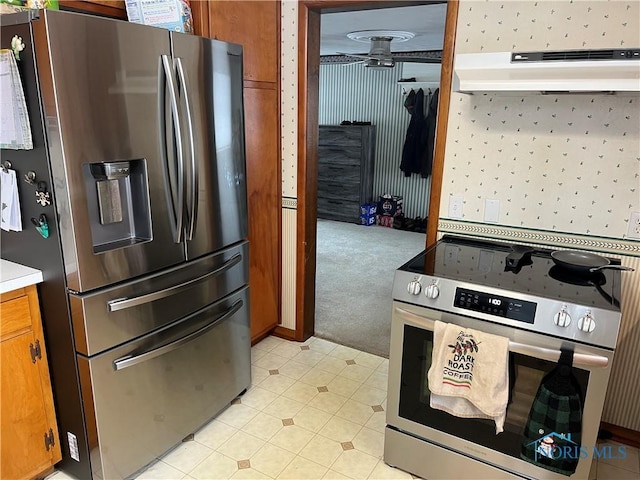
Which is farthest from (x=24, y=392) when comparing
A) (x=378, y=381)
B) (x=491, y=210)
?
(x=491, y=210)

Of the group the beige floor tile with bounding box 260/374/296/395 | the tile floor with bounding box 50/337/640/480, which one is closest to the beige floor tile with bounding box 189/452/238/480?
the tile floor with bounding box 50/337/640/480

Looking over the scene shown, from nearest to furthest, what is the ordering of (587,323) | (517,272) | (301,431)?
(587,323) < (517,272) < (301,431)

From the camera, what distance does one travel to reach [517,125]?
223cm

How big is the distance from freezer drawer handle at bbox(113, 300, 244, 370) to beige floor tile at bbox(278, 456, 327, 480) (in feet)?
2.40

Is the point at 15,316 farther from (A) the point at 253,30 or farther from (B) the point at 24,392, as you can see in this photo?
(A) the point at 253,30

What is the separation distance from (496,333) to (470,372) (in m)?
0.17

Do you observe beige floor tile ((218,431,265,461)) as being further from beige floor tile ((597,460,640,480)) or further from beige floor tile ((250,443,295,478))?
beige floor tile ((597,460,640,480))

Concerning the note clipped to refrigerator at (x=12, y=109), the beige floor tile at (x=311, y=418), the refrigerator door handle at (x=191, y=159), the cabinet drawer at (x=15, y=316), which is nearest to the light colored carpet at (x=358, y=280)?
the beige floor tile at (x=311, y=418)

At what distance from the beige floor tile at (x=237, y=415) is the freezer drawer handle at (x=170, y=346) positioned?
1.83 feet

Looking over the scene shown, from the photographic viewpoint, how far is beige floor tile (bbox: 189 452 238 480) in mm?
2043

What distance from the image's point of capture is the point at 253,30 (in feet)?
8.69

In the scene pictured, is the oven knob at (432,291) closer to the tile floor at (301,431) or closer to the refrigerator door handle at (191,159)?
the tile floor at (301,431)

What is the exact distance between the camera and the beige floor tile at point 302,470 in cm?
204

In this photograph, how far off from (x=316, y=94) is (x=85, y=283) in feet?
6.15
